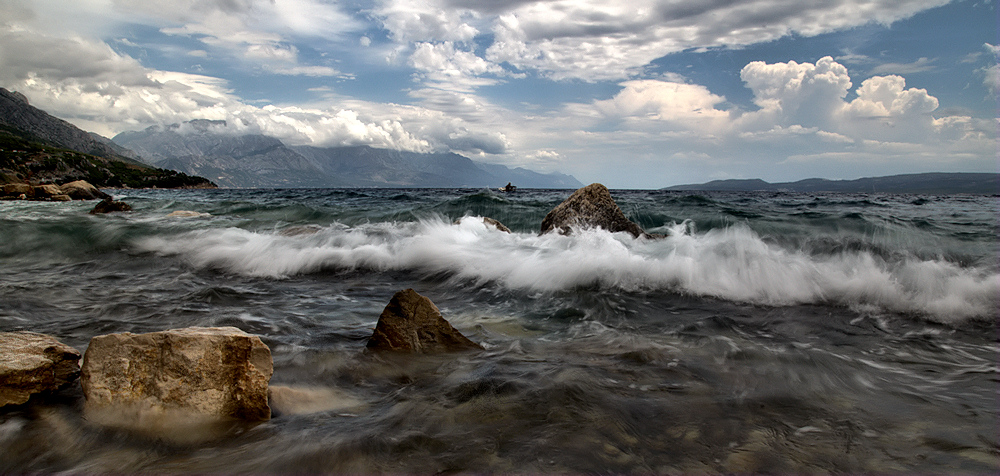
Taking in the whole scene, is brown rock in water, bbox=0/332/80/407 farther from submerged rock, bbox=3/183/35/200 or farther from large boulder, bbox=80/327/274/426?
submerged rock, bbox=3/183/35/200

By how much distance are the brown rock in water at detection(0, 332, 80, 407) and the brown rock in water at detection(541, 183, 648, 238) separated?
9184mm

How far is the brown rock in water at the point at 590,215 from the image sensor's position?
36.9 ft

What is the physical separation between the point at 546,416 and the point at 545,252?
627cm

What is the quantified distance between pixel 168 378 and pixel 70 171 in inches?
4339

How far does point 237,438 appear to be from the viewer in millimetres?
2744

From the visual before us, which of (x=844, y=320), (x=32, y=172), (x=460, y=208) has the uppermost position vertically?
(x=32, y=172)

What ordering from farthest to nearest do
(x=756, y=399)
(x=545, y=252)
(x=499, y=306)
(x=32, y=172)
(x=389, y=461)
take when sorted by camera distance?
(x=32, y=172) < (x=545, y=252) < (x=499, y=306) < (x=756, y=399) < (x=389, y=461)

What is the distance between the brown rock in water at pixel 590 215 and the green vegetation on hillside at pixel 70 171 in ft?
218

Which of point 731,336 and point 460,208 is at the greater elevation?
point 460,208

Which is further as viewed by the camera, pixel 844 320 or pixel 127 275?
pixel 127 275

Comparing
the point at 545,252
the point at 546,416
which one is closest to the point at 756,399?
the point at 546,416

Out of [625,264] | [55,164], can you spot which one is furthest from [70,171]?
[625,264]

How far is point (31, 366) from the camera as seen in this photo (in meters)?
3.09

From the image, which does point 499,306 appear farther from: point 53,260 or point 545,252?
point 53,260
